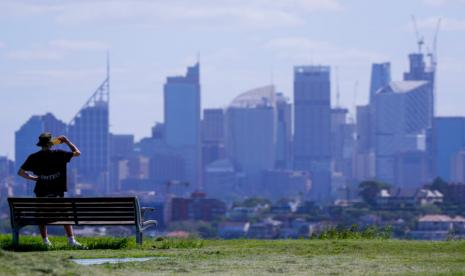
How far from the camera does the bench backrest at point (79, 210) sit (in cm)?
1739

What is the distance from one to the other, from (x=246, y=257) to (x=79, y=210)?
235cm

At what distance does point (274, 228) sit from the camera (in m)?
188

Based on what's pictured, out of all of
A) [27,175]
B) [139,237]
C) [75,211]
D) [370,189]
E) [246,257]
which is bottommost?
[370,189]

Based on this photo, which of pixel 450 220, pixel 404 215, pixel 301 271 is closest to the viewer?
pixel 301 271

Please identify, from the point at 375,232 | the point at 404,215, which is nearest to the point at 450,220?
the point at 404,215

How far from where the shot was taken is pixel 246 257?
16031 millimetres

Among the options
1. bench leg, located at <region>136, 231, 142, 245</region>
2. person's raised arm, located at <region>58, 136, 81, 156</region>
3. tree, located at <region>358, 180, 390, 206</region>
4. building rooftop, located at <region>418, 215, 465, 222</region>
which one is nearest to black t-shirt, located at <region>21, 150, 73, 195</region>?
person's raised arm, located at <region>58, 136, 81, 156</region>

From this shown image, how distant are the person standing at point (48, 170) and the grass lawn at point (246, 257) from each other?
0.57 metres

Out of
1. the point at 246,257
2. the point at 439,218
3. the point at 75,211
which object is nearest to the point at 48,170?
the point at 75,211

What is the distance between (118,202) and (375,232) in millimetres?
5884

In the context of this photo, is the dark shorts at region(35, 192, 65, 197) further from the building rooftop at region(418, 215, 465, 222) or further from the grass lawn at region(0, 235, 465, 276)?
the building rooftop at region(418, 215, 465, 222)

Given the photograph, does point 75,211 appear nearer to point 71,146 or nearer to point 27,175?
point 27,175

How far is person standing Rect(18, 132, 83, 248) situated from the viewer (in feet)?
57.8

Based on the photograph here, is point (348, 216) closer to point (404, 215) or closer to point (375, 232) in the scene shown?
point (404, 215)
